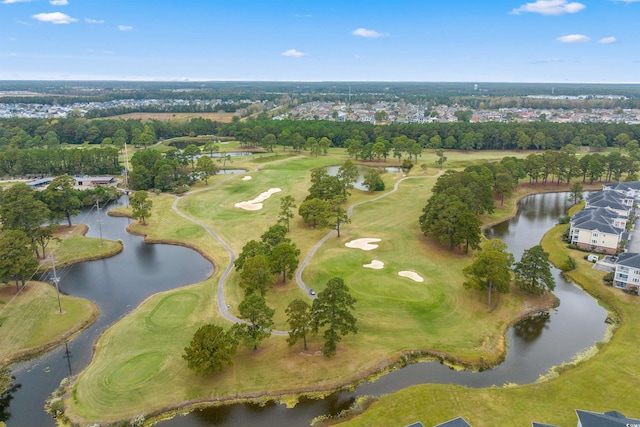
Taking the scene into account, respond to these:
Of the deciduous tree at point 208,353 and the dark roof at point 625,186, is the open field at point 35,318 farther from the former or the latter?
the dark roof at point 625,186

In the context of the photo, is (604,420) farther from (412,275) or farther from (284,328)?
(412,275)

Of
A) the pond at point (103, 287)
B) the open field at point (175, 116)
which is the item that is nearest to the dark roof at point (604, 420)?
the pond at point (103, 287)

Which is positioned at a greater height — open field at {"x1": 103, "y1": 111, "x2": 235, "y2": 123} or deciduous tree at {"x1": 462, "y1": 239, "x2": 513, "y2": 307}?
open field at {"x1": 103, "y1": 111, "x2": 235, "y2": 123}

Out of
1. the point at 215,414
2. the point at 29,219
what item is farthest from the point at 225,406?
the point at 29,219

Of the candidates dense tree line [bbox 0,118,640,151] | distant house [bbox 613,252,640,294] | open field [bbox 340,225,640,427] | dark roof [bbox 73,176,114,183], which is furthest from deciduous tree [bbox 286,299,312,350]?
dense tree line [bbox 0,118,640,151]

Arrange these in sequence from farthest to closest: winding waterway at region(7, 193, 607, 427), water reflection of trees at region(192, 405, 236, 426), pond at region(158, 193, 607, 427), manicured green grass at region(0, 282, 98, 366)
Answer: manicured green grass at region(0, 282, 98, 366) < winding waterway at region(7, 193, 607, 427) < pond at region(158, 193, 607, 427) < water reflection of trees at region(192, 405, 236, 426)

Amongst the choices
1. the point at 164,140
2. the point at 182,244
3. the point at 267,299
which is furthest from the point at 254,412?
the point at 164,140

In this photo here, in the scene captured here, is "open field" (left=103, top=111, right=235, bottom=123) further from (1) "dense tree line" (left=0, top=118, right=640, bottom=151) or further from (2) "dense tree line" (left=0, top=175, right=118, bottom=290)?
(2) "dense tree line" (left=0, top=175, right=118, bottom=290)

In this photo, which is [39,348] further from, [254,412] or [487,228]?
[487,228]
